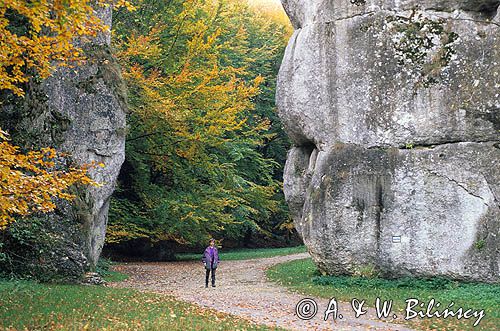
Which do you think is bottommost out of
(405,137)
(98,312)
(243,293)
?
(243,293)

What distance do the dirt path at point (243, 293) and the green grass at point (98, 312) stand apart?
870mm

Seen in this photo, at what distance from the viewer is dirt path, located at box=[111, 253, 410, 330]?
35.5ft

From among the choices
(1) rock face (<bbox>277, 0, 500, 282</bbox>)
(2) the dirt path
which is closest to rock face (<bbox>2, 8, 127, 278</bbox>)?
(2) the dirt path

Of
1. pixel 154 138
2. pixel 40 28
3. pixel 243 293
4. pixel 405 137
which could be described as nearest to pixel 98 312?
pixel 243 293

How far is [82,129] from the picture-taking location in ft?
55.7

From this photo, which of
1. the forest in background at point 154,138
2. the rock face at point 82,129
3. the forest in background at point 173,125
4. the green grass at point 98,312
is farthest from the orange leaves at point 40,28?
the forest in background at point 173,125

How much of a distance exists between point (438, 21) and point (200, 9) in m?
12.1

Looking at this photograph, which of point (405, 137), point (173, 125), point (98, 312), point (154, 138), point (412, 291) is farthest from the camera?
point (154, 138)

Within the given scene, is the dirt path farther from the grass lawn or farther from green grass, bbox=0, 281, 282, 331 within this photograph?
green grass, bbox=0, 281, 282, 331

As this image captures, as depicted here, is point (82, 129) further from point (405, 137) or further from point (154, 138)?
point (405, 137)

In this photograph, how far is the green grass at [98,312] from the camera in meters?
9.45

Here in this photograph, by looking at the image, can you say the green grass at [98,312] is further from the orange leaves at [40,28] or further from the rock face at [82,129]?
the orange leaves at [40,28]

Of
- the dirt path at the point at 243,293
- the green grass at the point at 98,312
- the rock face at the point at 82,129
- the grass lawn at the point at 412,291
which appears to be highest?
the rock face at the point at 82,129

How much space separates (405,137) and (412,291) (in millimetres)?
4240
